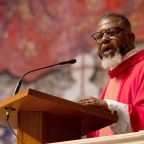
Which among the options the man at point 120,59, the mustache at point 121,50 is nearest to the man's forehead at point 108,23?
the man at point 120,59

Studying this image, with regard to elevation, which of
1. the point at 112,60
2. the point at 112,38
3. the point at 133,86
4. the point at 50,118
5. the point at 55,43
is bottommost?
the point at 50,118

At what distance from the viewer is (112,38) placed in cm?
460

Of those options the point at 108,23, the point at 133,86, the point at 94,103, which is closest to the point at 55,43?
the point at 108,23

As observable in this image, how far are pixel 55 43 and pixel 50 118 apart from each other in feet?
12.6

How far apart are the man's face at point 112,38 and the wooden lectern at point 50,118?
2.76 feet

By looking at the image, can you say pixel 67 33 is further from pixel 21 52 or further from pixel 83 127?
pixel 83 127

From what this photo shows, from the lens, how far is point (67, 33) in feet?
24.5

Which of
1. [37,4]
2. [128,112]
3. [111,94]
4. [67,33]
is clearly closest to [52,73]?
[67,33]

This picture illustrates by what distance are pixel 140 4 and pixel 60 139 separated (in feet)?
12.1

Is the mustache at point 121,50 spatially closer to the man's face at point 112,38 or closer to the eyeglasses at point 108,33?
the man's face at point 112,38

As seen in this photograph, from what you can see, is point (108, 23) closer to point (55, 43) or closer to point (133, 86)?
point (133, 86)

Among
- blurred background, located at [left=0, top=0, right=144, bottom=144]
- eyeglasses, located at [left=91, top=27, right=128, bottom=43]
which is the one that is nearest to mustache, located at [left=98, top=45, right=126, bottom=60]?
eyeglasses, located at [left=91, top=27, right=128, bottom=43]

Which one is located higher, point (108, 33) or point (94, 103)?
point (108, 33)

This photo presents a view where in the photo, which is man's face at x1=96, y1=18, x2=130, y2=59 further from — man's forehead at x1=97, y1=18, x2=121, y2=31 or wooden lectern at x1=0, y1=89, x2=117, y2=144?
wooden lectern at x1=0, y1=89, x2=117, y2=144
